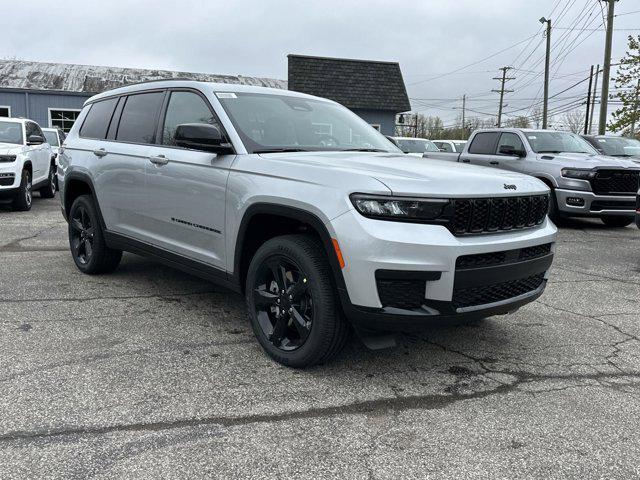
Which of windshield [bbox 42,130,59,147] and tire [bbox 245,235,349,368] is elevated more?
windshield [bbox 42,130,59,147]

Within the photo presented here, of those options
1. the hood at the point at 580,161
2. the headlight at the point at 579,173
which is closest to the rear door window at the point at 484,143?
the hood at the point at 580,161

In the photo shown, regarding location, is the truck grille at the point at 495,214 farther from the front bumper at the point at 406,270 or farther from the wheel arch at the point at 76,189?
the wheel arch at the point at 76,189

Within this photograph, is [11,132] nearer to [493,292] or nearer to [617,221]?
[493,292]

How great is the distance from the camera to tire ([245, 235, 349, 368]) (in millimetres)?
3244

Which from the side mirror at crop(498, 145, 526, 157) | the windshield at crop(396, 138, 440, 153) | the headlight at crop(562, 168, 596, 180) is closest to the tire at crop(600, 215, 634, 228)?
the headlight at crop(562, 168, 596, 180)

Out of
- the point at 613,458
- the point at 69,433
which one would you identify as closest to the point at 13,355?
the point at 69,433

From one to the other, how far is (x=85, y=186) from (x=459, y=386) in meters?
4.40

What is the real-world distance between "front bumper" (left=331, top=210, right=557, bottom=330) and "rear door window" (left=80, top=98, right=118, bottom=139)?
3.46 m

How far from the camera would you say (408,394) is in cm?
326

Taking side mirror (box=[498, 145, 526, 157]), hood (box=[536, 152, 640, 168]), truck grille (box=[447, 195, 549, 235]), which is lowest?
truck grille (box=[447, 195, 549, 235])

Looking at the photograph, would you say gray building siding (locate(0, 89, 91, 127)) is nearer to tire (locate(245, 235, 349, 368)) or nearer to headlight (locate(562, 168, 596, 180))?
headlight (locate(562, 168, 596, 180))

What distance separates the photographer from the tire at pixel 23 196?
434 inches

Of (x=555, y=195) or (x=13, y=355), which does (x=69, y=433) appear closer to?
(x=13, y=355)

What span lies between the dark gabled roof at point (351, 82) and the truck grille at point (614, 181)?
16588 millimetres
